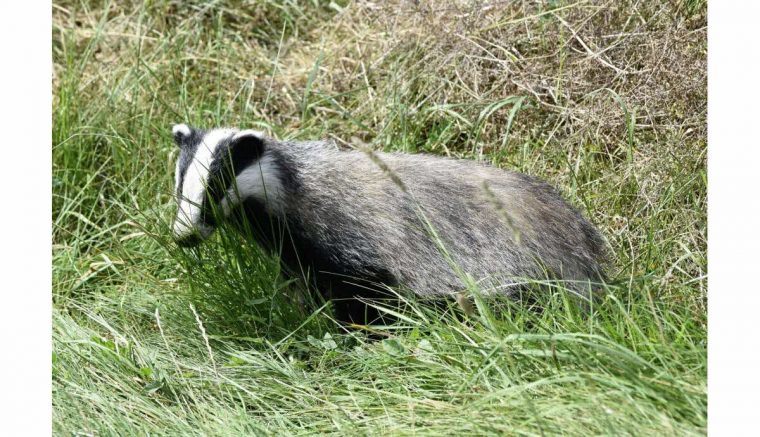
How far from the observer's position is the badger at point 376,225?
4484 mm

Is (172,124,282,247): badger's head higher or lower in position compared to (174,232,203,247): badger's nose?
higher

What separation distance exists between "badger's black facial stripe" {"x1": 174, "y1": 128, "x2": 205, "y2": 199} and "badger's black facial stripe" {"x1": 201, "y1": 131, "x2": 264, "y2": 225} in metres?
0.14

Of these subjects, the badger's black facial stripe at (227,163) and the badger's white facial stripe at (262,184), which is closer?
the badger's black facial stripe at (227,163)

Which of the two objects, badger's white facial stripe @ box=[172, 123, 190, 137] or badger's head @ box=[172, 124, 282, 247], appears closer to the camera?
badger's head @ box=[172, 124, 282, 247]

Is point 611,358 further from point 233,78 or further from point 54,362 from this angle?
point 233,78

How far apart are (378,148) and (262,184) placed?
165 cm

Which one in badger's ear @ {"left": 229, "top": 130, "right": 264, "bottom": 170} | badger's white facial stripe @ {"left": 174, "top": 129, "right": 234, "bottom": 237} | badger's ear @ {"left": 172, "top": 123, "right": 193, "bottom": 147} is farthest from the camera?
badger's ear @ {"left": 172, "top": 123, "right": 193, "bottom": 147}

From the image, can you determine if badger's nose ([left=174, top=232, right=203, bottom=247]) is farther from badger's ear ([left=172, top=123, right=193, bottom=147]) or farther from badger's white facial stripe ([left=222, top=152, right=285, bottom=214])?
badger's ear ([left=172, top=123, right=193, bottom=147])

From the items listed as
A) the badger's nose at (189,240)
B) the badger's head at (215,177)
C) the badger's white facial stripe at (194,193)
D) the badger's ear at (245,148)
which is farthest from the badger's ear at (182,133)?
the badger's nose at (189,240)

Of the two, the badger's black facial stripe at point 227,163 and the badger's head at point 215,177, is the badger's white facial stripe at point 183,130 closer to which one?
the badger's head at point 215,177

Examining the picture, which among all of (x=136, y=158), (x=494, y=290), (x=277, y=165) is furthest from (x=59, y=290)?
(x=494, y=290)

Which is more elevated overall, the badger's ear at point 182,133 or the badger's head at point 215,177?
the badger's ear at point 182,133

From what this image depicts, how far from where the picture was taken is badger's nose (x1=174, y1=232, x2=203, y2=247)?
430 centimetres

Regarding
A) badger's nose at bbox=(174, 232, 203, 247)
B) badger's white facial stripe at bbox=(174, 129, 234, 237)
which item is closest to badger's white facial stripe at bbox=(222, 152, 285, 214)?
badger's white facial stripe at bbox=(174, 129, 234, 237)
